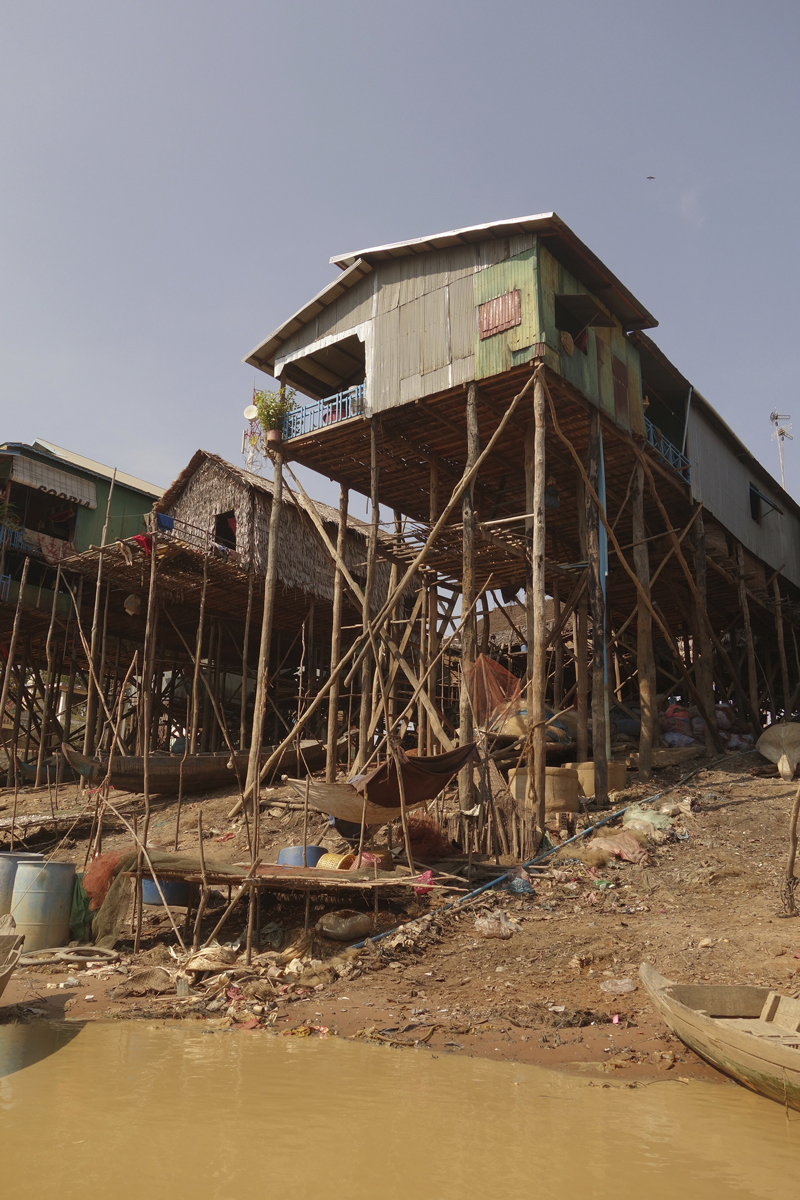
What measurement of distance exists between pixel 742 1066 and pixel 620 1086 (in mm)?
836

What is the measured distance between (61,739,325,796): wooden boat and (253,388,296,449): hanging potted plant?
613 centimetres

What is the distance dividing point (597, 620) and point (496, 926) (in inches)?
236

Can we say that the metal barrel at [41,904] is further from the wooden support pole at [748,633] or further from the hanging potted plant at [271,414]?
the wooden support pole at [748,633]

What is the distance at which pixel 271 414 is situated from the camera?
1602 centimetres

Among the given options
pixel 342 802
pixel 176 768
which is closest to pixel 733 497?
pixel 342 802

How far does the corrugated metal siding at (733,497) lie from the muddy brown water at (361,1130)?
14.7 meters

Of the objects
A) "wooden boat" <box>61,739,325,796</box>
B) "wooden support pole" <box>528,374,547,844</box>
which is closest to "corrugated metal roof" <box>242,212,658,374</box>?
"wooden support pole" <box>528,374,547,844</box>

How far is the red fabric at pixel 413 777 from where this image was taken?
10156 mm

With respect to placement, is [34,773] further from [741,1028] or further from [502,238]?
[741,1028]

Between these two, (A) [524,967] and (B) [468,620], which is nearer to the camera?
(A) [524,967]

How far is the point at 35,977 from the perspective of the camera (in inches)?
360

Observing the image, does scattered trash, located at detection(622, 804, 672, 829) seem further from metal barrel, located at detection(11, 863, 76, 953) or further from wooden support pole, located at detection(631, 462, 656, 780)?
metal barrel, located at detection(11, 863, 76, 953)

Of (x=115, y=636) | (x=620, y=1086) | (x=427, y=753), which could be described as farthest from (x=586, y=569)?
(x=115, y=636)

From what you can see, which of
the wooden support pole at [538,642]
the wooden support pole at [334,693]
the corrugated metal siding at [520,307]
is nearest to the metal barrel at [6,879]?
the wooden support pole at [334,693]
